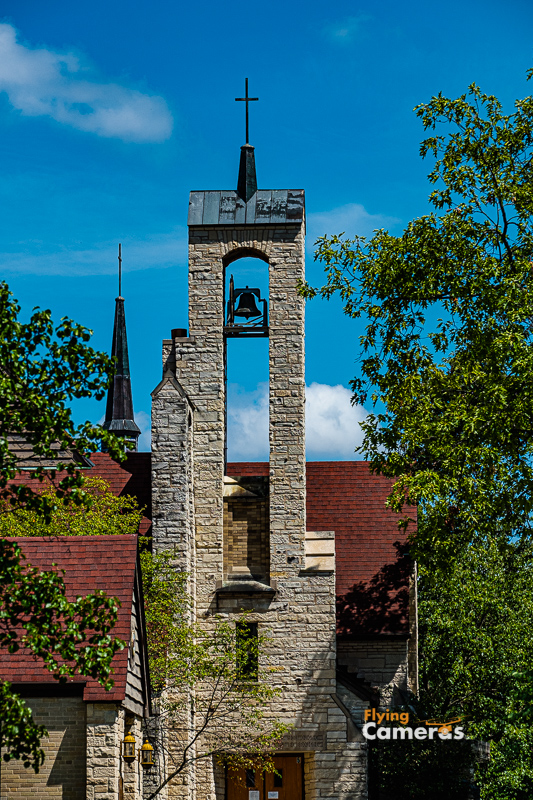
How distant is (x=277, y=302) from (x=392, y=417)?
446 cm

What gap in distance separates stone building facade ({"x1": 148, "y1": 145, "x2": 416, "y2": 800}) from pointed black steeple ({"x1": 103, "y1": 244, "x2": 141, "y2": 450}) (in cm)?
2061

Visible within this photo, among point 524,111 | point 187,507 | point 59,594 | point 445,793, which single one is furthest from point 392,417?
point 59,594

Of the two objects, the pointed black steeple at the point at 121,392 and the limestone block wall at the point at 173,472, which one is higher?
the pointed black steeple at the point at 121,392

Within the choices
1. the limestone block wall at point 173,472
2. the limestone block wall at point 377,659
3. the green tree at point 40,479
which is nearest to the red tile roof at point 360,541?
the limestone block wall at point 377,659

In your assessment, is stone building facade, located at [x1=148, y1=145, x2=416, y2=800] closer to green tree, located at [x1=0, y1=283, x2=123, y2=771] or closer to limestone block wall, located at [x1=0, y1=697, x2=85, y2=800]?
limestone block wall, located at [x1=0, y1=697, x2=85, y2=800]

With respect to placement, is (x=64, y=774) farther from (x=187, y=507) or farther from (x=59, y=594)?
(x=187, y=507)

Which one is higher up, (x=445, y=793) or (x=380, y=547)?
(x=380, y=547)

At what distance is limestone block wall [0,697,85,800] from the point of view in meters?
14.4

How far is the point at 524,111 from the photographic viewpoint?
20.4 m

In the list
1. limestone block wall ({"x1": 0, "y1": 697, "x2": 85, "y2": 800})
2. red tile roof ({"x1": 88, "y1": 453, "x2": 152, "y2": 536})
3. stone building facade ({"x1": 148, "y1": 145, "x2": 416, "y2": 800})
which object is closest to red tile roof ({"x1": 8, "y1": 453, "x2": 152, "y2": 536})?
red tile roof ({"x1": 88, "y1": 453, "x2": 152, "y2": 536})

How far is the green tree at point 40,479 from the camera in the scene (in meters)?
9.98

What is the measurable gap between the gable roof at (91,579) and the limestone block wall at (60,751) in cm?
41

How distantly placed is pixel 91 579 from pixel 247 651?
8374mm

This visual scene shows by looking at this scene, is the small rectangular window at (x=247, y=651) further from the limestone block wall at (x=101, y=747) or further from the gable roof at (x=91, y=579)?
the limestone block wall at (x=101, y=747)
